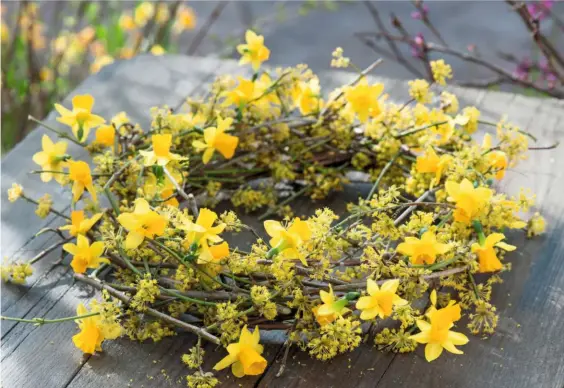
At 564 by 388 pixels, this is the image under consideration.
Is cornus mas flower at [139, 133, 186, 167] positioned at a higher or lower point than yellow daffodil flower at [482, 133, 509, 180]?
higher

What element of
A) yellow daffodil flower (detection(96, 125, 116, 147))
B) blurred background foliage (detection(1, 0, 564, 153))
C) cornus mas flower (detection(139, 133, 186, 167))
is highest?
yellow daffodil flower (detection(96, 125, 116, 147))

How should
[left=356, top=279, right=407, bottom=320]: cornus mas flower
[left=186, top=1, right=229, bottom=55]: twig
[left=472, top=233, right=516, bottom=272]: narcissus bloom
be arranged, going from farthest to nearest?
[left=186, top=1, right=229, bottom=55]: twig → [left=472, top=233, right=516, bottom=272]: narcissus bloom → [left=356, top=279, right=407, bottom=320]: cornus mas flower

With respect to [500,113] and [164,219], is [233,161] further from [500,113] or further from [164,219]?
[500,113]

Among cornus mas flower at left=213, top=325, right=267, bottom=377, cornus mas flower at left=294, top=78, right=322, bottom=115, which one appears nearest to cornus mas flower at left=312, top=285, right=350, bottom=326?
cornus mas flower at left=213, top=325, right=267, bottom=377

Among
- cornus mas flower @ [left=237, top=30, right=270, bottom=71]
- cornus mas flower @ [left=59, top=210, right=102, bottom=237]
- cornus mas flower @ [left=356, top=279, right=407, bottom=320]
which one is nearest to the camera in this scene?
cornus mas flower @ [left=356, top=279, right=407, bottom=320]

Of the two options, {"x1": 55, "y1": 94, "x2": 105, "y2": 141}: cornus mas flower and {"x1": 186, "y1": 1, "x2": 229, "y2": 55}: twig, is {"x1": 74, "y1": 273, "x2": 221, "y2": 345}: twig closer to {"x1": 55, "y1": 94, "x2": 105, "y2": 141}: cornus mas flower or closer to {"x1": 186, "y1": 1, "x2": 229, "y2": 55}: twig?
{"x1": 55, "y1": 94, "x2": 105, "y2": 141}: cornus mas flower

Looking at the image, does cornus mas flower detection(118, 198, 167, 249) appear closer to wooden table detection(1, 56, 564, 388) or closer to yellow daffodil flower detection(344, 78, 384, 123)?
wooden table detection(1, 56, 564, 388)

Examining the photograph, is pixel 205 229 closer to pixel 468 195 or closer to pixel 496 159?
pixel 468 195

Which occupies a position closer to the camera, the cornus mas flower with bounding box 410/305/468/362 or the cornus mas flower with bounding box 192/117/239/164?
the cornus mas flower with bounding box 410/305/468/362
